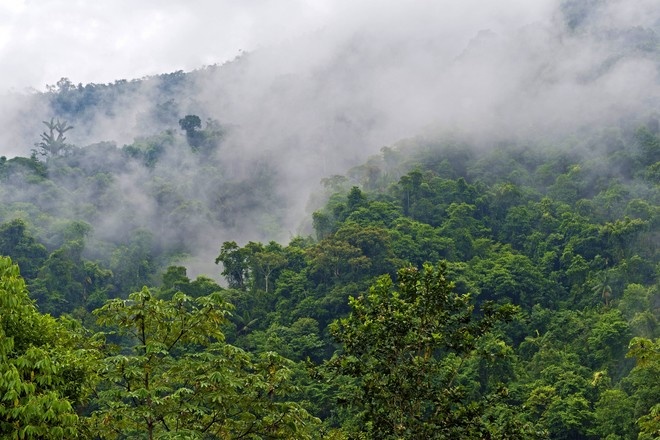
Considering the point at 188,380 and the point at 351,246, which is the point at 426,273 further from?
the point at 351,246

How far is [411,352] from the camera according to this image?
9523 millimetres

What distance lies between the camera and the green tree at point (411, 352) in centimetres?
884

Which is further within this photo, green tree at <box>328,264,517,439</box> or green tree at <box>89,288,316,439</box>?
green tree at <box>328,264,517,439</box>

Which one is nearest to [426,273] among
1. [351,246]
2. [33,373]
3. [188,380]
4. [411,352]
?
[411,352]

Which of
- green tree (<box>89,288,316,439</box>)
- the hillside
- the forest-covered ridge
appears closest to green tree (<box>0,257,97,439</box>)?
the hillside

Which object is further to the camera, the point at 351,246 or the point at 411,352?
the point at 351,246

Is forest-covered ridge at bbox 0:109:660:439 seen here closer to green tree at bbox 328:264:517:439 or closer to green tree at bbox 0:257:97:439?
green tree at bbox 328:264:517:439

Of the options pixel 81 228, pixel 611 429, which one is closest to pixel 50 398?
pixel 611 429

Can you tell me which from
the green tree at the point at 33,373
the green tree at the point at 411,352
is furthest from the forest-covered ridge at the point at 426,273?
the green tree at the point at 33,373

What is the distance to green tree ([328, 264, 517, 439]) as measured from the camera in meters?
8.84

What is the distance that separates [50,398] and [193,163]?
3068 inches

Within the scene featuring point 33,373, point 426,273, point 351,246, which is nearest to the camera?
point 33,373

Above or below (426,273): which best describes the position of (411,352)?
below

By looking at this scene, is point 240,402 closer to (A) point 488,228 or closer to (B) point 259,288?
(B) point 259,288
